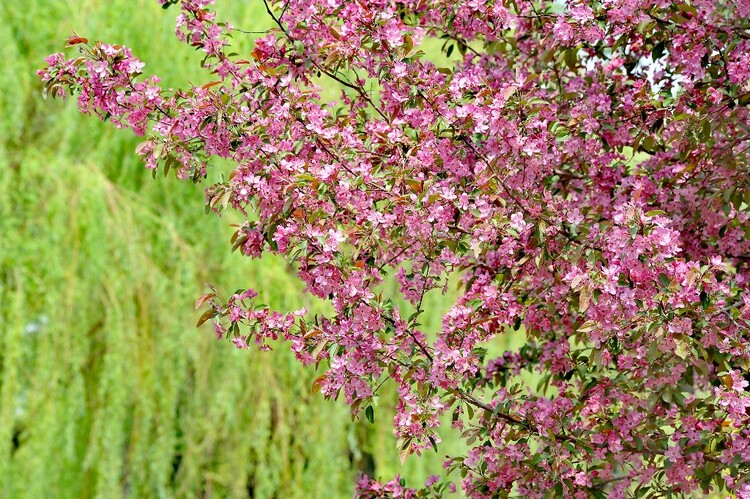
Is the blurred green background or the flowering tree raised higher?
the blurred green background

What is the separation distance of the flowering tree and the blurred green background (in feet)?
9.29

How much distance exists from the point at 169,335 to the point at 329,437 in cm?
112

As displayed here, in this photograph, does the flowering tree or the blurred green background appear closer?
the flowering tree

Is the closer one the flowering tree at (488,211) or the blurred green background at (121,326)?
the flowering tree at (488,211)

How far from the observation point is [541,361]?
3.13 metres

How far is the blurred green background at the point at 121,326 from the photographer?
518 centimetres

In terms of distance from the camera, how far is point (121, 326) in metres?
5.27

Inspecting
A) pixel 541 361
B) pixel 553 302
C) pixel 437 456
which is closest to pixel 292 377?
pixel 437 456

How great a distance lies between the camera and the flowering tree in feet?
7.65

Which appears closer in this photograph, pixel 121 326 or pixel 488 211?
pixel 488 211

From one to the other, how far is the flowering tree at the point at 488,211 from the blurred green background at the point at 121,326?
2.83 metres

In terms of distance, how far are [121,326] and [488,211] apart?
11.1 ft

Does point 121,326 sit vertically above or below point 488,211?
above

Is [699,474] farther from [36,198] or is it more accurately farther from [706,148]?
[36,198]
